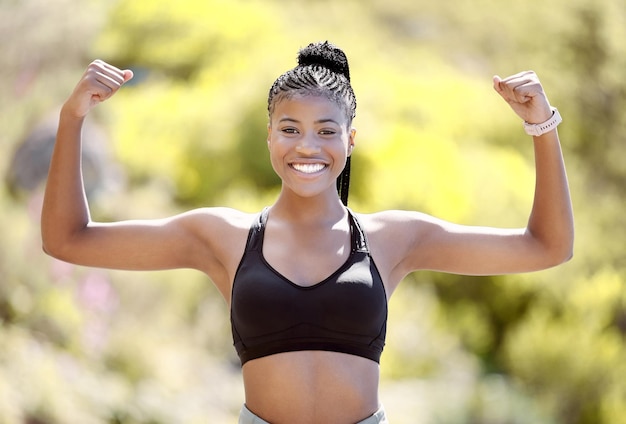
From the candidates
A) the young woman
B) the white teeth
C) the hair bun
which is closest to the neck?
the young woman

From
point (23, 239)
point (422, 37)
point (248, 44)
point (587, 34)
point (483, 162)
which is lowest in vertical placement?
point (23, 239)

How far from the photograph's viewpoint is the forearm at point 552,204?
241 centimetres

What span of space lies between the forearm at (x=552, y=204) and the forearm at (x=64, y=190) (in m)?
1.03

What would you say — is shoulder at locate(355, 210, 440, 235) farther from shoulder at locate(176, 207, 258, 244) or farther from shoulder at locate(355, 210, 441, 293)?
shoulder at locate(176, 207, 258, 244)

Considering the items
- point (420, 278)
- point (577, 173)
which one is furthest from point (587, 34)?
point (420, 278)

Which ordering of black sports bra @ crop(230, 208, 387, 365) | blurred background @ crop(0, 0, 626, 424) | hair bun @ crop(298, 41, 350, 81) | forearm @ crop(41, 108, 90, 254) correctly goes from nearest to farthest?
1. black sports bra @ crop(230, 208, 387, 365)
2. forearm @ crop(41, 108, 90, 254)
3. hair bun @ crop(298, 41, 350, 81)
4. blurred background @ crop(0, 0, 626, 424)

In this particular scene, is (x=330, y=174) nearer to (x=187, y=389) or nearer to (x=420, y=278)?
(x=187, y=389)

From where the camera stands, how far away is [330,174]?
239 centimetres

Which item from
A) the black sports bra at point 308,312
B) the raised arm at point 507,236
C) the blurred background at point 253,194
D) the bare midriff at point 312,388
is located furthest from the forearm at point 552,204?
the blurred background at point 253,194

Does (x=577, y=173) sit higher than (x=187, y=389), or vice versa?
(x=577, y=173)

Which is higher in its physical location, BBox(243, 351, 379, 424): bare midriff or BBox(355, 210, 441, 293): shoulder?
BBox(355, 210, 441, 293): shoulder

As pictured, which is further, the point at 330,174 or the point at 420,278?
the point at 420,278

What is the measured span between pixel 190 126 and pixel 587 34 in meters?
4.55

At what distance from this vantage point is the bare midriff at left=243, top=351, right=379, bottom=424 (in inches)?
90.5
